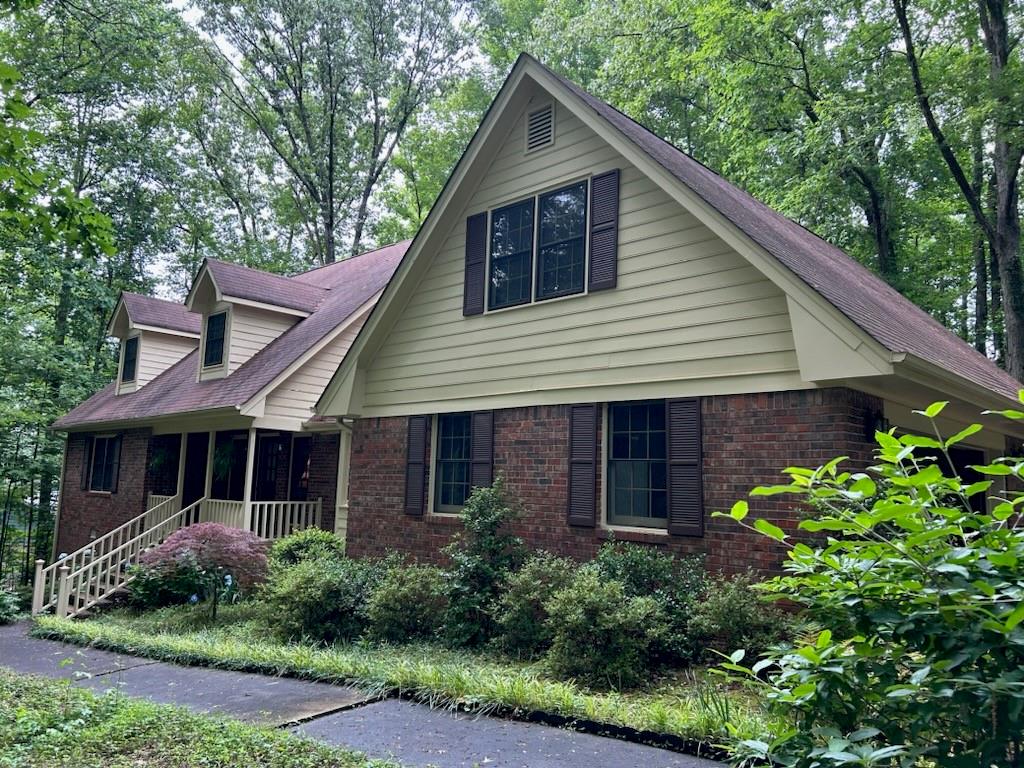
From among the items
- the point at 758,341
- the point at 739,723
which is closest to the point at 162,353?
the point at 758,341

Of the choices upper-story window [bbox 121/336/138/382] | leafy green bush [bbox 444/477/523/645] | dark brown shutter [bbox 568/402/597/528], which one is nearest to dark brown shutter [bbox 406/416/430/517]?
leafy green bush [bbox 444/477/523/645]

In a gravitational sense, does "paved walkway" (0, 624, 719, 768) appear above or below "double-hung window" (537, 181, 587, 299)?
below

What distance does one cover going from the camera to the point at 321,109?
28.6 meters

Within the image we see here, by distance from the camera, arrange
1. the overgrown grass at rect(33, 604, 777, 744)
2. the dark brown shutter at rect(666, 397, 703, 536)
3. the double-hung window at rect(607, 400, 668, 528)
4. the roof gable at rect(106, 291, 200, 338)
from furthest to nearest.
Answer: the roof gable at rect(106, 291, 200, 338) < the double-hung window at rect(607, 400, 668, 528) < the dark brown shutter at rect(666, 397, 703, 536) < the overgrown grass at rect(33, 604, 777, 744)

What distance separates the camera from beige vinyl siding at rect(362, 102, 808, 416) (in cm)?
812

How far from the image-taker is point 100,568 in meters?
13.9

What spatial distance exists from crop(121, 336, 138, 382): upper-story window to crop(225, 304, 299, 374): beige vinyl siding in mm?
5268

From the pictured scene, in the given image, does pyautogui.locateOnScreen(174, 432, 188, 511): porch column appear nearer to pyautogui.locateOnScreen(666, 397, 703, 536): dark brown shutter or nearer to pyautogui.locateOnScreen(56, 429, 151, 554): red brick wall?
pyautogui.locateOnScreen(56, 429, 151, 554): red brick wall

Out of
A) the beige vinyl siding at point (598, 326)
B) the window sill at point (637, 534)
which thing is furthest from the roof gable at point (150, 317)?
the window sill at point (637, 534)

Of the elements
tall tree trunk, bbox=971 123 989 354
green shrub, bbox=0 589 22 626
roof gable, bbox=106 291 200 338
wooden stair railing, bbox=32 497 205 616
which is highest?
tall tree trunk, bbox=971 123 989 354

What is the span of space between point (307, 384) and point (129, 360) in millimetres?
8041

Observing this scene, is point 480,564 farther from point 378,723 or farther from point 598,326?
point 378,723

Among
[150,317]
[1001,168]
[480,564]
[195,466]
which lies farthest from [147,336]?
[1001,168]

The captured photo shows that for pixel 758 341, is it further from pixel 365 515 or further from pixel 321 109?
pixel 321 109
